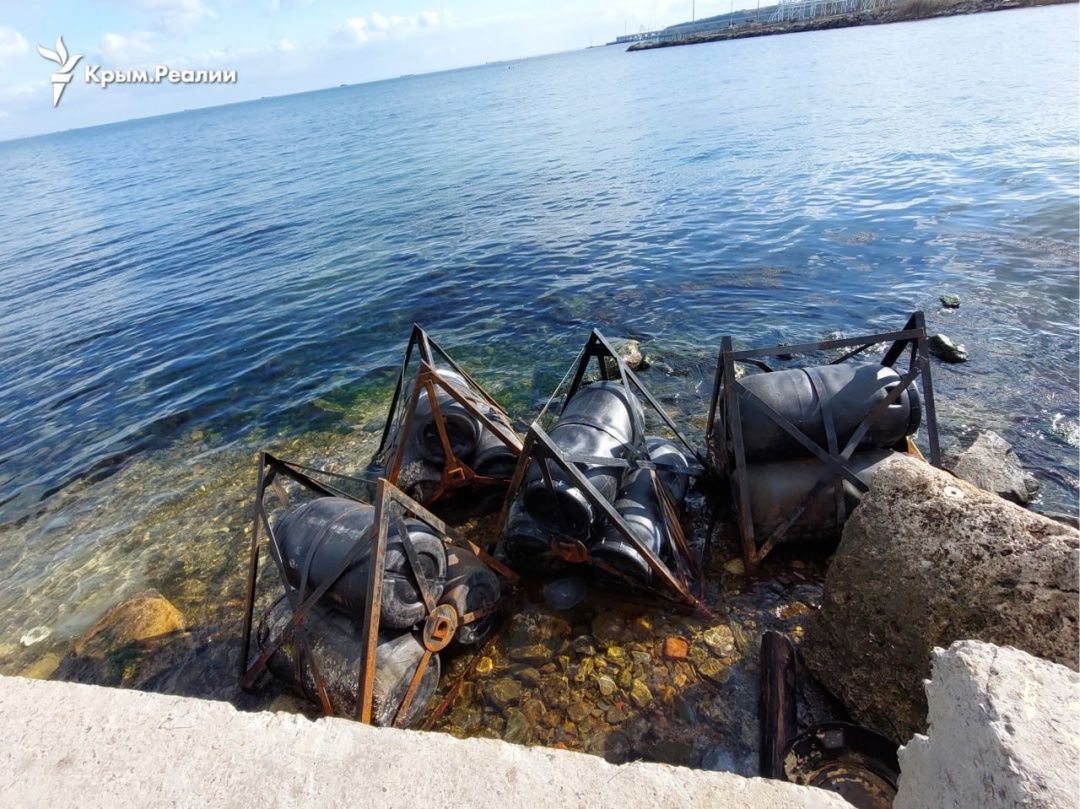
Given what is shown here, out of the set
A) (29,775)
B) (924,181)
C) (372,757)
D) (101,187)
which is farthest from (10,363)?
(101,187)

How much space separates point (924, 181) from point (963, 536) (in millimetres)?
24946

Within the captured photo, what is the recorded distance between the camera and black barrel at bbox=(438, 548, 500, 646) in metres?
5.93

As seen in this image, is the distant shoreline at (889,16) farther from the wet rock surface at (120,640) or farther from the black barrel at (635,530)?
the wet rock surface at (120,640)

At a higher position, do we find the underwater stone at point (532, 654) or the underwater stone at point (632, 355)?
the underwater stone at point (532, 654)

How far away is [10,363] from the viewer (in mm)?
18203

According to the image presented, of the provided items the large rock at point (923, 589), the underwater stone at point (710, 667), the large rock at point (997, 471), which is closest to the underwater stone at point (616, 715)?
the underwater stone at point (710, 667)

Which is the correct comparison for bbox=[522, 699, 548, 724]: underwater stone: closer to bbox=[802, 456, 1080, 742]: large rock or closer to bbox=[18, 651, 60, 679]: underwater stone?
bbox=[802, 456, 1080, 742]: large rock

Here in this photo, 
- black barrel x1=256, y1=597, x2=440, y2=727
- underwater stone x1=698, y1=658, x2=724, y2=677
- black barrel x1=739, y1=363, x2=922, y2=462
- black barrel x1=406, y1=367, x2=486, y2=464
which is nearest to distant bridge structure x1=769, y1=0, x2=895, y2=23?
black barrel x1=739, y1=363, x2=922, y2=462

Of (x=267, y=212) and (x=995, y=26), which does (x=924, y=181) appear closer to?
(x=267, y=212)

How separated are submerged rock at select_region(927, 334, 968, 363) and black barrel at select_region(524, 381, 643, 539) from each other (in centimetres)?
755

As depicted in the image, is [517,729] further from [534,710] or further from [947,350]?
[947,350]

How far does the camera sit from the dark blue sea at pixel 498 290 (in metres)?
10.2

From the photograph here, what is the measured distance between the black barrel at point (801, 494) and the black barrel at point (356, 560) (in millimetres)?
3771

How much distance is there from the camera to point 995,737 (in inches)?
97.3
